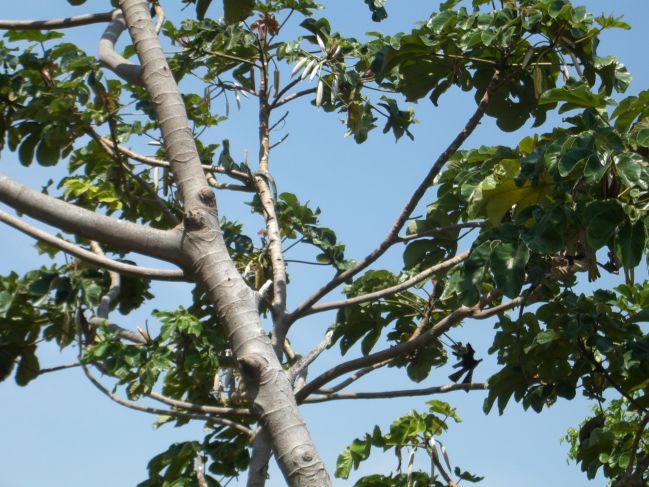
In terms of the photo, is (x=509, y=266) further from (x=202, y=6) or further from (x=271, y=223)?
(x=271, y=223)

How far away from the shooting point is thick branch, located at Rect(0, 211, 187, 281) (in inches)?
113

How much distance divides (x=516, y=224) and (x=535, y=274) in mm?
484

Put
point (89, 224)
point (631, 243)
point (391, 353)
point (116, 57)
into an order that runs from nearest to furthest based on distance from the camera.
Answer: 1. point (89, 224)
2. point (631, 243)
3. point (116, 57)
4. point (391, 353)

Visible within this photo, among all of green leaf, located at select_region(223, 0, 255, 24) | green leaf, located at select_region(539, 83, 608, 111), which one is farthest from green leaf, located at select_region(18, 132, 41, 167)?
green leaf, located at select_region(539, 83, 608, 111)

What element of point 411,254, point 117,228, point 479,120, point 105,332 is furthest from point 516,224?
point 105,332

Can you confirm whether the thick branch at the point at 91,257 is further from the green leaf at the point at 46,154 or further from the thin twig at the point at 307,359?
the green leaf at the point at 46,154

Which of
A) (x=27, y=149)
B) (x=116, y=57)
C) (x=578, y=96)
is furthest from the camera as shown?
(x=27, y=149)

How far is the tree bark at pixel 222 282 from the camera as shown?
2453 mm

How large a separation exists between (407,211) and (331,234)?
155cm

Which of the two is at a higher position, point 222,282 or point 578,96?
point 578,96

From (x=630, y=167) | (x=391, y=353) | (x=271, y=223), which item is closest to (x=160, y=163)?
(x=271, y=223)

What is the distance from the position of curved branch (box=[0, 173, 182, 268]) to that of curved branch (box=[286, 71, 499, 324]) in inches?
50.1

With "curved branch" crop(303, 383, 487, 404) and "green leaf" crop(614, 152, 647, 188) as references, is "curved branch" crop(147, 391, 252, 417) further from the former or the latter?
"green leaf" crop(614, 152, 647, 188)

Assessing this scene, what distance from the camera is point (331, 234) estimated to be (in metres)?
5.32
